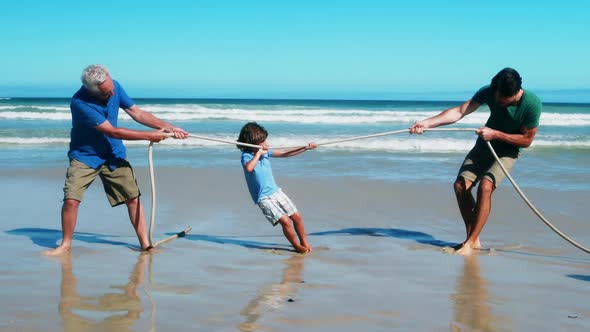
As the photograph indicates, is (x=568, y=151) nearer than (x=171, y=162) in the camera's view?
No

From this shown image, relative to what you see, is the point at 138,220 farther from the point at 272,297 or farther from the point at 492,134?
the point at 492,134

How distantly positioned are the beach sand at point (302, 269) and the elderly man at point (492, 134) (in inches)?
14.1

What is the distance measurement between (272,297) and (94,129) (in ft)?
6.65

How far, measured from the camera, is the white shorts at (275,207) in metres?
5.38

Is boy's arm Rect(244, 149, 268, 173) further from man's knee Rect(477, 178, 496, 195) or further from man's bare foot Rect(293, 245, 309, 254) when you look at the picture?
man's knee Rect(477, 178, 496, 195)

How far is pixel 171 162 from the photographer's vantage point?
11.6 metres

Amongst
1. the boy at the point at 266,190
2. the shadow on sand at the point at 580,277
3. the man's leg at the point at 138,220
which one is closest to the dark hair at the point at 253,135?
the boy at the point at 266,190

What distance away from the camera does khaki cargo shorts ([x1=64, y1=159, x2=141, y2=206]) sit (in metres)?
5.18

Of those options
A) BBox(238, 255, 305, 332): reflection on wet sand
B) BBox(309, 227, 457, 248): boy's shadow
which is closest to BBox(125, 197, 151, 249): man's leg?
BBox(238, 255, 305, 332): reflection on wet sand

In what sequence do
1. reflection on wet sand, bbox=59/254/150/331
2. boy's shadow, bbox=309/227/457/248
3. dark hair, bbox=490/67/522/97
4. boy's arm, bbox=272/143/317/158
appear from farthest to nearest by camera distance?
boy's shadow, bbox=309/227/457/248
boy's arm, bbox=272/143/317/158
dark hair, bbox=490/67/522/97
reflection on wet sand, bbox=59/254/150/331

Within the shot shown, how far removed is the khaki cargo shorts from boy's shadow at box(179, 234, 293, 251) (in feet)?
2.75

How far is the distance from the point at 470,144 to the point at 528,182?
6.35m

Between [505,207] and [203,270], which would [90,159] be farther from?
[505,207]

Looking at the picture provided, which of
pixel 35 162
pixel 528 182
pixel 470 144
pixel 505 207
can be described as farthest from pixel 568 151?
pixel 35 162
